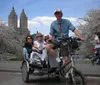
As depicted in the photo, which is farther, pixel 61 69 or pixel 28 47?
pixel 28 47

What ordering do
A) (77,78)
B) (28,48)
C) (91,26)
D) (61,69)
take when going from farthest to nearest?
(91,26), (28,48), (61,69), (77,78)

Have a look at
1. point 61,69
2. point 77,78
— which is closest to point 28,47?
point 61,69

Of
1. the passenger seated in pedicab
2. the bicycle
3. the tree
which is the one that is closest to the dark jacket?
the passenger seated in pedicab

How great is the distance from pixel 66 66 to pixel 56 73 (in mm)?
1104

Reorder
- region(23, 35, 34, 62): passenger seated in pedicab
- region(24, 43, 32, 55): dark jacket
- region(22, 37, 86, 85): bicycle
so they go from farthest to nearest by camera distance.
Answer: region(24, 43, 32, 55): dark jacket < region(23, 35, 34, 62): passenger seated in pedicab < region(22, 37, 86, 85): bicycle

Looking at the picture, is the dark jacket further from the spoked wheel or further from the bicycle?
the spoked wheel

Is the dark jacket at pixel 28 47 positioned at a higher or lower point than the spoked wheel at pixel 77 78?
higher

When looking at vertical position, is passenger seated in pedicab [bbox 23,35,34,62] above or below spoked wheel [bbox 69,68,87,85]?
above

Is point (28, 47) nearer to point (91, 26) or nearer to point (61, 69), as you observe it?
point (61, 69)

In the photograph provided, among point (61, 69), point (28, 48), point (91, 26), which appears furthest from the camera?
point (91, 26)

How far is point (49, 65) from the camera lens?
929cm

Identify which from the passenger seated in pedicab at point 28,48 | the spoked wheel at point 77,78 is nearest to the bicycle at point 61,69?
the spoked wheel at point 77,78

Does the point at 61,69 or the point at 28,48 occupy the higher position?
the point at 28,48

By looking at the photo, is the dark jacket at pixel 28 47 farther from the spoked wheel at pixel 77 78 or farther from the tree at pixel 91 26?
the tree at pixel 91 26
